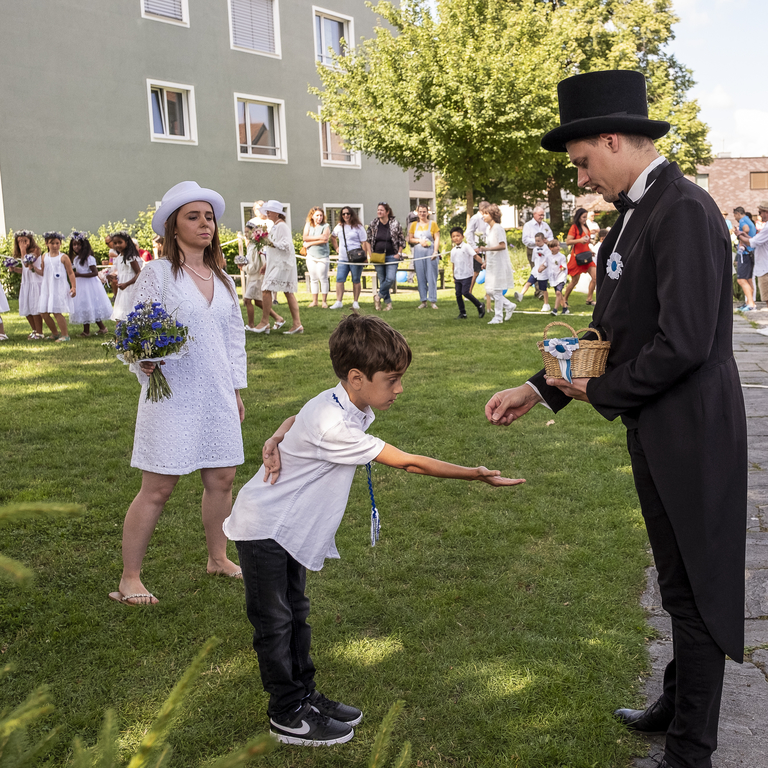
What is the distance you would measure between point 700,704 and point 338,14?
3123cm

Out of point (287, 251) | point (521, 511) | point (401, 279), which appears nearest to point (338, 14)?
point (401, 279)

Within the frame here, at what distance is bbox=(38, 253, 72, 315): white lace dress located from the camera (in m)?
12.5

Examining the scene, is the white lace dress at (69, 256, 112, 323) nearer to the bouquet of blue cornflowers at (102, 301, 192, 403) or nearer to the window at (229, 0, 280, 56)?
the bouquet of blue cornflowers at (102, 301, 192, 403)

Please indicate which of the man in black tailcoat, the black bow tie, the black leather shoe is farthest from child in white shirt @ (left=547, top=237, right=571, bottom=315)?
the man in black tailcoat

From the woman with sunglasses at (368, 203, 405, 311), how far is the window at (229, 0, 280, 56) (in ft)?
Result: 45.4

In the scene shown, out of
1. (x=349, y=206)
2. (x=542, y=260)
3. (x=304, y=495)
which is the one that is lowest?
(x=304, y=495)

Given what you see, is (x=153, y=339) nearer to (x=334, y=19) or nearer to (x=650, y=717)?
(x=650, y=717)

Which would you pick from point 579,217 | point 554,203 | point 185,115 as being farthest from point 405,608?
point 554,203

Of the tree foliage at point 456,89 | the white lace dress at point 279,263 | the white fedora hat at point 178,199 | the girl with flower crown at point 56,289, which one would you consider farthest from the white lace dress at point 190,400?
the tree foliage at point 456,89

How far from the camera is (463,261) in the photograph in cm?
1432

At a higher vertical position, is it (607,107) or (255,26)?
(255,26)

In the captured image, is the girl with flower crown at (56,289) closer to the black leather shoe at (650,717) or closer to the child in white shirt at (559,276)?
the child in white shirt at (559,276)

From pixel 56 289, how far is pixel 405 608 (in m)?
10.6

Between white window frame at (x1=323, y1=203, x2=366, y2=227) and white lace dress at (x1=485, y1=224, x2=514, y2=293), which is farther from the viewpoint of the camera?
white window frame at (x1=323, y1=203, x2=366, y2=227)
